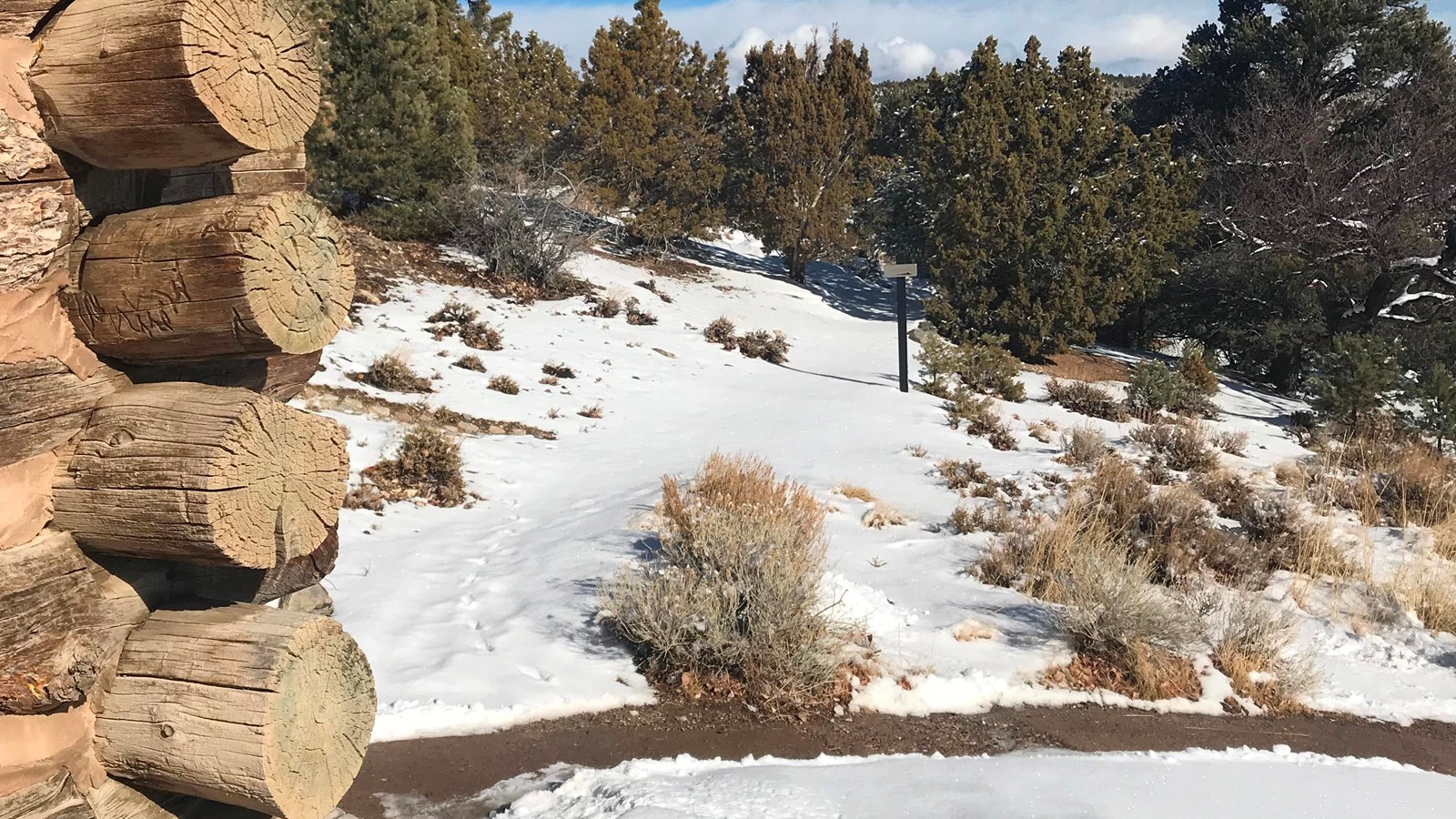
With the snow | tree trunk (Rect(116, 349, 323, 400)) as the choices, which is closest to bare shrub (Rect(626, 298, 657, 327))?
the snow

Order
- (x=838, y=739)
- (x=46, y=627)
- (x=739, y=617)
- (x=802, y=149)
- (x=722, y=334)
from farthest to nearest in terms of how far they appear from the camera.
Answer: (x=802, y=149), (x=722, y=334), (x=739, y=617), (x=838, y=739), (x=46, y=627)

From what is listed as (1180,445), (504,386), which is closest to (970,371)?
(1180,445)

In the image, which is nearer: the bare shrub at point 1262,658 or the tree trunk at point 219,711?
the tree trunk at point 219,711

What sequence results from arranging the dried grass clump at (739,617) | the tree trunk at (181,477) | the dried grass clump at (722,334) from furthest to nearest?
the dried grass clump at (722,334) → the dried grass clump at (739,617) → the tree trunk at (181,477)

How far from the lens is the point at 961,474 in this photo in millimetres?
8391

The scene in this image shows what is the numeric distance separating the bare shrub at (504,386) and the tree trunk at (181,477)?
28.7ft

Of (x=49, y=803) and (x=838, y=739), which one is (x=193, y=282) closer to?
(x=49, y=803)

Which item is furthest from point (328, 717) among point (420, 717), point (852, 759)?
point (852, 759)

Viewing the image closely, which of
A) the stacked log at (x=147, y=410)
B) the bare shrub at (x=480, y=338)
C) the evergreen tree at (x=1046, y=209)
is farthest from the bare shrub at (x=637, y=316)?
the stacked log at (x=147, y=410)

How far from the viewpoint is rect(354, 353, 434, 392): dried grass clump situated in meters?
9.52

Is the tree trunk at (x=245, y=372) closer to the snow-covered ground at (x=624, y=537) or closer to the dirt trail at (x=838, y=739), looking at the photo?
the dirt trail at (x=838, y=739)

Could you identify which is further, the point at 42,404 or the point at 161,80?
the point at 42,404

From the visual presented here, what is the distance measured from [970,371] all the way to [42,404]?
12.6 metres

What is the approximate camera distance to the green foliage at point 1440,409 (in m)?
11.2
